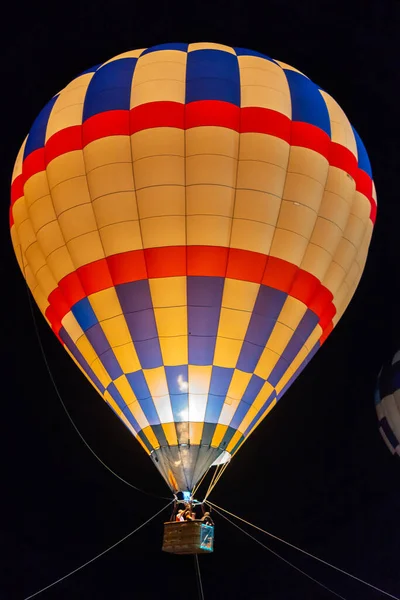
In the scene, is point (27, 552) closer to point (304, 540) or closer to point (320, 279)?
point (304, 540)

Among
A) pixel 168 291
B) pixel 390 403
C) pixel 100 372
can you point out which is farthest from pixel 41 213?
pixel 390 403

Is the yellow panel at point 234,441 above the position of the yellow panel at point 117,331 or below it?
below

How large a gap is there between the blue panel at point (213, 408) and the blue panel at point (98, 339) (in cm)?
102

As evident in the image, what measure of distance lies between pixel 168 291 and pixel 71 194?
123 centimetres

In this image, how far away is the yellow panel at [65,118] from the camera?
7.38 meters

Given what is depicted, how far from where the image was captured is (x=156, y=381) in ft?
23.0

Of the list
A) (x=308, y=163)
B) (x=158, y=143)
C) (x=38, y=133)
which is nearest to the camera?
(x=158, y=143)

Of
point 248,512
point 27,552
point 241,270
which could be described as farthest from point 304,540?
point 241,270

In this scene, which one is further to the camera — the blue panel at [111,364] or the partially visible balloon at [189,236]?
the blue panel at [111,364]

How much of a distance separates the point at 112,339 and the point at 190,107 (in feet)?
7.03

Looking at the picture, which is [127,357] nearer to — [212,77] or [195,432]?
[195,432]

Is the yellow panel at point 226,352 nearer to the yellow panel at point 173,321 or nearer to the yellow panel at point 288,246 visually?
the yellow panel at point 173,321

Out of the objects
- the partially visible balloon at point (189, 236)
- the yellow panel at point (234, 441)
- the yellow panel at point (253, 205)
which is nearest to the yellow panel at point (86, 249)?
the partially visible balloon at point (189, 236)

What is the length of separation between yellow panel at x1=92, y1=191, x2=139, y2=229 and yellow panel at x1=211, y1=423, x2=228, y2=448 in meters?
1.93
